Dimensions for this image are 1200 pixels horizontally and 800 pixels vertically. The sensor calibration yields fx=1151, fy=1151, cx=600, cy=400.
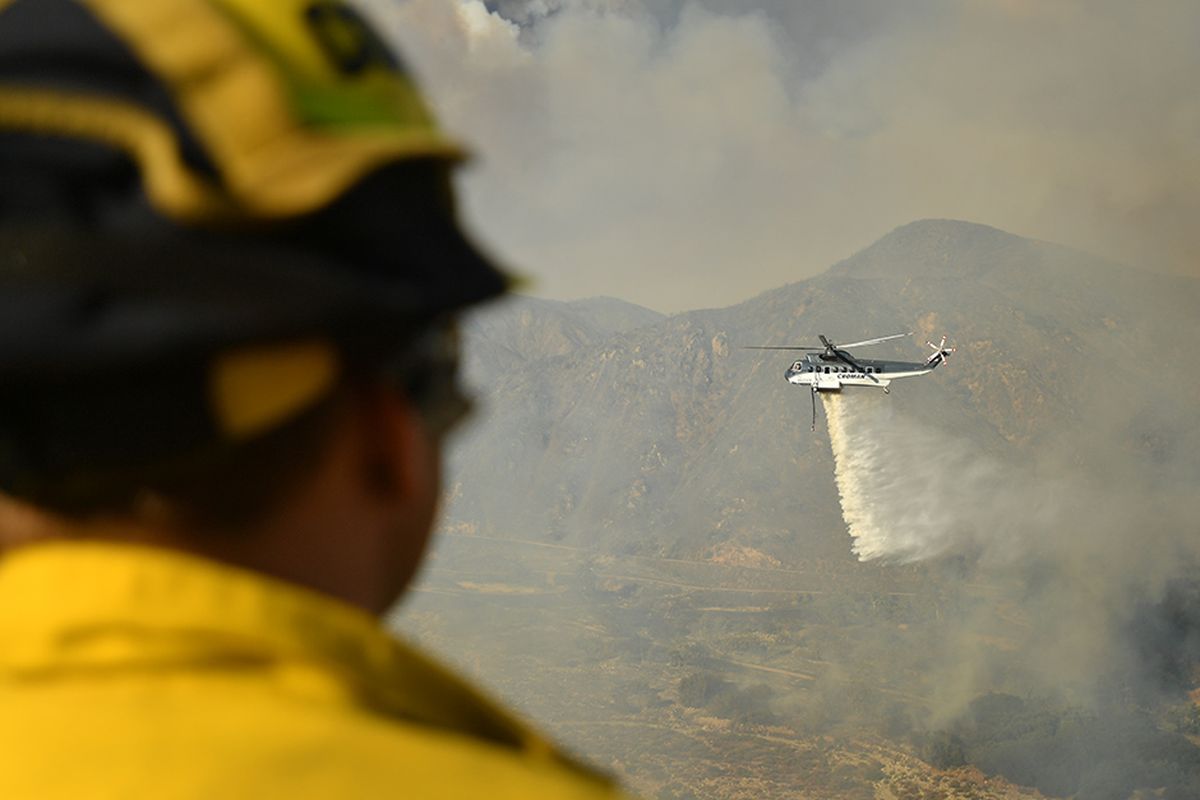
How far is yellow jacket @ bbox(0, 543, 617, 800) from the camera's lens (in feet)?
3.34

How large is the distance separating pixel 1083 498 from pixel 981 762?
49222mm

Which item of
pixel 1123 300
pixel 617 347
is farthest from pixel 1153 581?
pixel 617 347

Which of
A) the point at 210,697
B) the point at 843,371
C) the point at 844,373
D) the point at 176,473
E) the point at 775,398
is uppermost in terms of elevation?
the point at 775,398

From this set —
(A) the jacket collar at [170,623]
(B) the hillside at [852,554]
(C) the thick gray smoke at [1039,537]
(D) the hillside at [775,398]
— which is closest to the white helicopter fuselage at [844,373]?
(B) the hillside at [852,554]


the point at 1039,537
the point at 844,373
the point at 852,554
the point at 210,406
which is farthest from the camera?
the point at 852,554

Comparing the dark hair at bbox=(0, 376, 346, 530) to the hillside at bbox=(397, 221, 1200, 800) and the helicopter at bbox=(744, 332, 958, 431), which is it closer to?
the helicopter at bbox=(744, 332, 958, 431)

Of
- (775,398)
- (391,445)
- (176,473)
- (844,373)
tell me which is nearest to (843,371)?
(844,373)

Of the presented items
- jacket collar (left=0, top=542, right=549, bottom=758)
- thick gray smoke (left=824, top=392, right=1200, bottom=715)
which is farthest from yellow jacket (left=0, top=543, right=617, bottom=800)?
thick gray smoke (left=824, top=392, right=1200, bottom=715)

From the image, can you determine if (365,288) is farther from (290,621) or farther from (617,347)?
(617,347)

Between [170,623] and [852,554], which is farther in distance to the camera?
[852,554]

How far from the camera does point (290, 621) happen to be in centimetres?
113

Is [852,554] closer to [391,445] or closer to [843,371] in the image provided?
[843,371]

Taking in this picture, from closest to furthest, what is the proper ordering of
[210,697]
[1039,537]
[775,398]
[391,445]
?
[210,697]
[391,445]
[1039,537]
[775,398]

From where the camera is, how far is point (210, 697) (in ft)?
3.49
